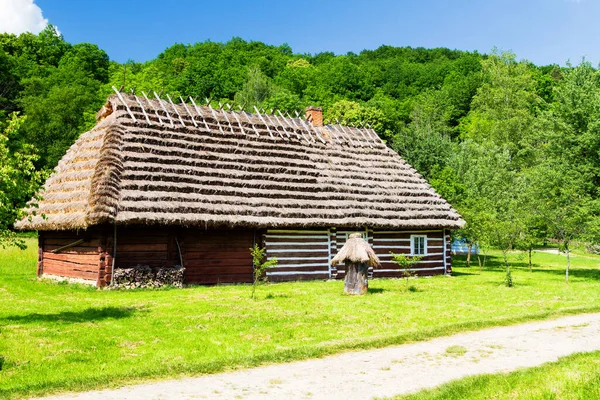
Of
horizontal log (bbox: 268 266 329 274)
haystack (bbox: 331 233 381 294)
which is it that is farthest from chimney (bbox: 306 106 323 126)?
haystack (bbox: 331 233 381 294)

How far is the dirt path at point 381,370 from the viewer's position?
795 cm

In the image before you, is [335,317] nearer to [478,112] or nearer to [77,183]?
Result: [77,183]

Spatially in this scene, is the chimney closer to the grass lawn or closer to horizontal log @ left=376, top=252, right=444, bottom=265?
horizontal log @ left=376, top=252, right=444, bottom=265

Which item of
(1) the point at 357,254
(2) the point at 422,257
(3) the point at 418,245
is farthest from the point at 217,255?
(2) the point at 422,257

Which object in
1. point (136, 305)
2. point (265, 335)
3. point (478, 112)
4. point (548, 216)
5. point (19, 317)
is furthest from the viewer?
point (478, 112)

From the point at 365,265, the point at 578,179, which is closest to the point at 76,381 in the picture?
the point at 365,265

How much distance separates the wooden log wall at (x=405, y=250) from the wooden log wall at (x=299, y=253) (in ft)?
9.84

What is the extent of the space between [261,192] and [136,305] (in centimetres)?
961

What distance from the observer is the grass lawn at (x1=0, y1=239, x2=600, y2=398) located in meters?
9.36

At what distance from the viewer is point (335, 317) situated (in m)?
14.6

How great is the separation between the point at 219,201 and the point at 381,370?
14829 mm

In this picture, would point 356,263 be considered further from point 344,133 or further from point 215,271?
point 344,133

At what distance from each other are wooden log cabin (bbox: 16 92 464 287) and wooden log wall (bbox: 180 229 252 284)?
0.04 meters

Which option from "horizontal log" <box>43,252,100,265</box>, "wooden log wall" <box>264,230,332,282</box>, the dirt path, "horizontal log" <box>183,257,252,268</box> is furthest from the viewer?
"wooden log wall" <box>264,230,332,282</box>
